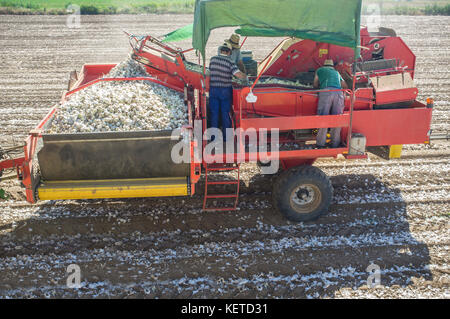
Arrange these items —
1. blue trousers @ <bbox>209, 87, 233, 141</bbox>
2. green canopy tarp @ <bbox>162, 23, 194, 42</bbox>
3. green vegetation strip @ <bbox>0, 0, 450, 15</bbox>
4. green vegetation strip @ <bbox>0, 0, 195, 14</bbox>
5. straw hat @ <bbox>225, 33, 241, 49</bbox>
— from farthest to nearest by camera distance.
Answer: green vegetation strip @ <bbox>0, 0, 450, 15</bbox>, green vegetation strip @ <bbox>0, 0, 195, 14</bbox>, green canopy tarp @ <bbox>162, 23, 194, 42</bbox>, straw hat @ <bbox>225, 33, 241, 49</bbox>, blue trousers @ <bbox>209, 87, 233, 141</bbox>

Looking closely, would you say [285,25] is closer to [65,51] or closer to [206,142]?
[206,142]

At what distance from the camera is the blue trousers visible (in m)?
6.65

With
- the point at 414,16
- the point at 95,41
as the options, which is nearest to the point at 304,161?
the point at 95,41

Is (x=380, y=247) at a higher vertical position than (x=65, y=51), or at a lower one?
lower

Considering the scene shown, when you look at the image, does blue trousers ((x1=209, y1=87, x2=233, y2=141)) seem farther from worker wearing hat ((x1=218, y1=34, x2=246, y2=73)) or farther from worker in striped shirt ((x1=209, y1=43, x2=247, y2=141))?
worker wearing hat ((x1=218, y1=34, x2=246, y2=73))

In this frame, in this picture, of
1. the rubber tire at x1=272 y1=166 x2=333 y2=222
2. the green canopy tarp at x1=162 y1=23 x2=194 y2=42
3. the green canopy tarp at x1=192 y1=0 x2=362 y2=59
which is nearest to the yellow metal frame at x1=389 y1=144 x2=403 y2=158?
the rubber tire at x1=272 y1=166 x2=333 y2=222

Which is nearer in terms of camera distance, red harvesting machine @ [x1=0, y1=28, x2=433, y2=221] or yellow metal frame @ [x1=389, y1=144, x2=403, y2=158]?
red harvesting machine @ [x1=0, y1=28, x2=433, y2=221]

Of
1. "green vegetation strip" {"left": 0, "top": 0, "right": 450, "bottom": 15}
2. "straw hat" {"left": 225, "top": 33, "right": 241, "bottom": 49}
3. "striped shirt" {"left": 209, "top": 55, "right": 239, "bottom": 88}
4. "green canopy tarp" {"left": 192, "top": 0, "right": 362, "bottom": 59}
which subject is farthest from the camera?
"green vegetation strip" {"left": 0, "top": 0, "right": 450, "bottom": 15}

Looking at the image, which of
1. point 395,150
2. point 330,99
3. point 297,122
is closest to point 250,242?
point 297,122

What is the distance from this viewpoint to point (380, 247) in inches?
237

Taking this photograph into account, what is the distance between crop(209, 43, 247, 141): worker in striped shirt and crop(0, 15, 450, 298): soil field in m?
1.48

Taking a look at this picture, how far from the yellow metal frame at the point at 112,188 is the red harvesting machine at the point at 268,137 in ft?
0.04

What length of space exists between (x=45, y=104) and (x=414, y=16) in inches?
888
